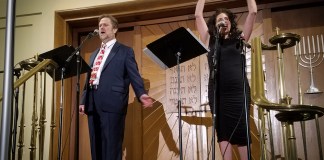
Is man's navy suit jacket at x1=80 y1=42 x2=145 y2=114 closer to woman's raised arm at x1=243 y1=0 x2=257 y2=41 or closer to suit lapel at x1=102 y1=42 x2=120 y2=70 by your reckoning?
suit lapel at x1=102 y1=42 x2=120 y2=70

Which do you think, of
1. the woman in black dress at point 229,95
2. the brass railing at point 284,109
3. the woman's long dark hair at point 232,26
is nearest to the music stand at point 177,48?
the woman in black dress at point 229,95

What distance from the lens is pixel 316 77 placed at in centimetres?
370

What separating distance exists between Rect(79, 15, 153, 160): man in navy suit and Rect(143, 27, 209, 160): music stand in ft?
1.24

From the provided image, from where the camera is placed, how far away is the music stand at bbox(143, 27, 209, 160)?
2.63m

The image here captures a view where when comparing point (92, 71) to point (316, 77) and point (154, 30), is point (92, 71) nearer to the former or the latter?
point (154, 30)

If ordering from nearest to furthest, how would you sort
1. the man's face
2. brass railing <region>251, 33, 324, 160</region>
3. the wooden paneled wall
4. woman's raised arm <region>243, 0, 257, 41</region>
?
brass railing <region>251, 33, 324, 160</region>
woman's raised arm <region>243, 0, 257, 41</region>
the man's face
the wooden paneled wall

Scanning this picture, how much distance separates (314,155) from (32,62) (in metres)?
2.69

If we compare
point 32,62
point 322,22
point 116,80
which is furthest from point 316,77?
point 32,62

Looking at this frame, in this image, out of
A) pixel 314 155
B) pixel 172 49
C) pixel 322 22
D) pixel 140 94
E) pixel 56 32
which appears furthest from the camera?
pixel 56 32

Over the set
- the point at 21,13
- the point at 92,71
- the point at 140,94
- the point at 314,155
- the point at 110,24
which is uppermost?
the point at 21,13

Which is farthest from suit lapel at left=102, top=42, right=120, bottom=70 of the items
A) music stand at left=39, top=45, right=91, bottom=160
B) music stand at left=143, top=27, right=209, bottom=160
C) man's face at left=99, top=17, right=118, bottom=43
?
music stand at left=143, top=27, right=209, bottom=160

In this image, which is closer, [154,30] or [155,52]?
[155,52]

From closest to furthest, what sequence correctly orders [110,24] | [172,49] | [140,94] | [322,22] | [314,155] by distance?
[172,49] < [140,94] < [110,24] < [314,155] < [322,22]

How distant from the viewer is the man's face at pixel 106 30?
3.29 m
